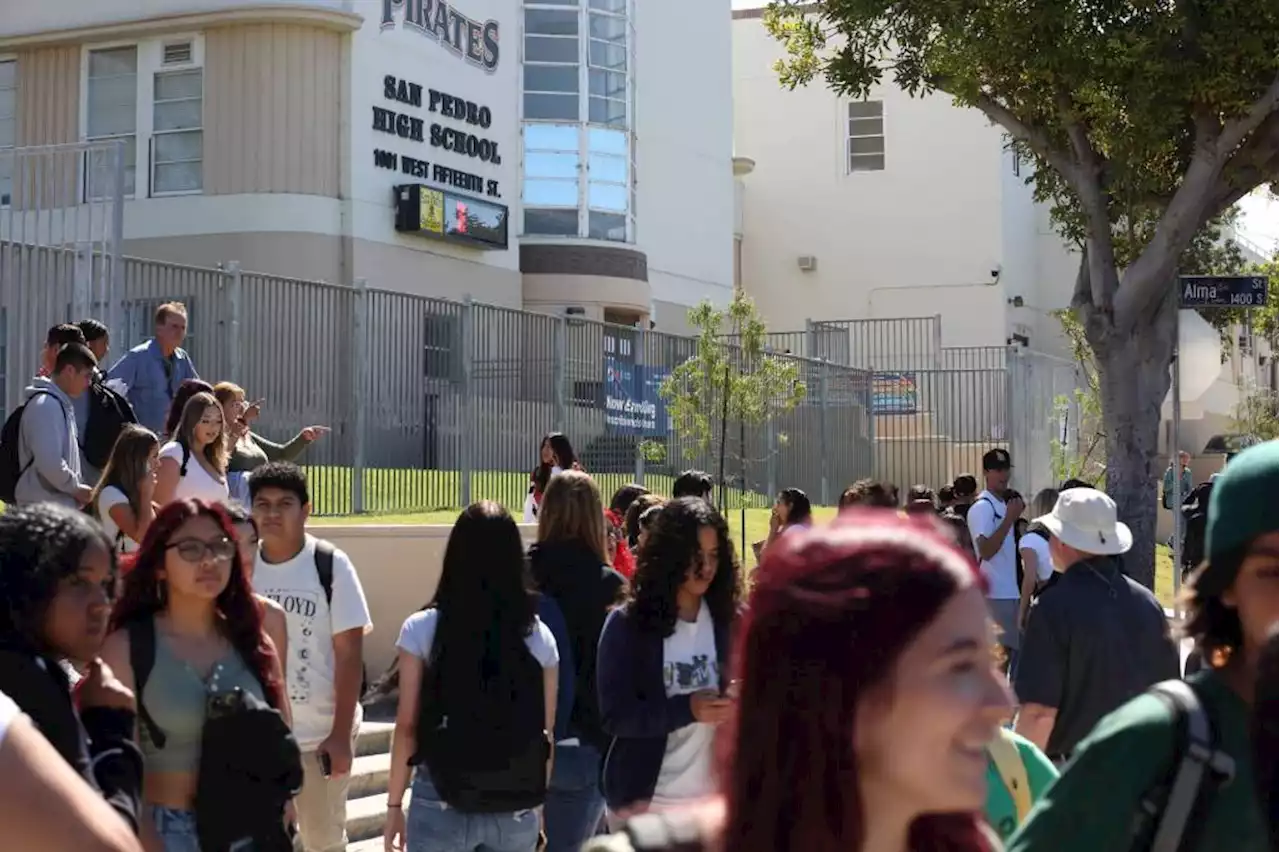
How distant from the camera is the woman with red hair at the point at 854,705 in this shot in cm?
227

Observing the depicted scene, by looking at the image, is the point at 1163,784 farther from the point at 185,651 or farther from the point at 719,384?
the point at 719,384

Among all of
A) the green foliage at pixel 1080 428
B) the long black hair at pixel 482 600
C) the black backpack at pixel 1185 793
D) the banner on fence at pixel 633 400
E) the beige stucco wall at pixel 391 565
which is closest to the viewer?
the black backpack at pixel 1185 793

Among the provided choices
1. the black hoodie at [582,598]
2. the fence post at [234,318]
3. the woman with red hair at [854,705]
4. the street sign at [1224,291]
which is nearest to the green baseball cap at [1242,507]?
the woman with red hair at [854,705]

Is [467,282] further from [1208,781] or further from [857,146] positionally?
[1208,781]

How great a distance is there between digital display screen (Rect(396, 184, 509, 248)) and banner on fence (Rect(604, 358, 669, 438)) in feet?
21.0

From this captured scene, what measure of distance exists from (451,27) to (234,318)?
1286cm

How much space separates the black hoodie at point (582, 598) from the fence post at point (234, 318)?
9488 mm

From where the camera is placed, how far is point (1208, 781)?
2883 millimetres

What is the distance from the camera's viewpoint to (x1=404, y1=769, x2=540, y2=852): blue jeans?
6.19 metres

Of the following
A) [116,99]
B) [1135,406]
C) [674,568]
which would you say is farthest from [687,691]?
[116,99]

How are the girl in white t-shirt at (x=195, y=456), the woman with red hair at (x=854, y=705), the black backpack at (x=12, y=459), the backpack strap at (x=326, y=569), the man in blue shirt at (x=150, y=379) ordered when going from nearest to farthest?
the woman with red hair at (x=854, y=705) < the backpack strap at (x=326, y=569) < the girl in white t-shirt at (x=195, y=456) < the black backpack at (x=12, y=459) < the man in blue shirt at (x=150, y=379)

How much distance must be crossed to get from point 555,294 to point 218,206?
7020 millimetres

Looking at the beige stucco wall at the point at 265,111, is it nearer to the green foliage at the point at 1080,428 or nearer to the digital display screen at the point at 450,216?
the digital display screen at the point at 450,216

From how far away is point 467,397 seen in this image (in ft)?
61.9
